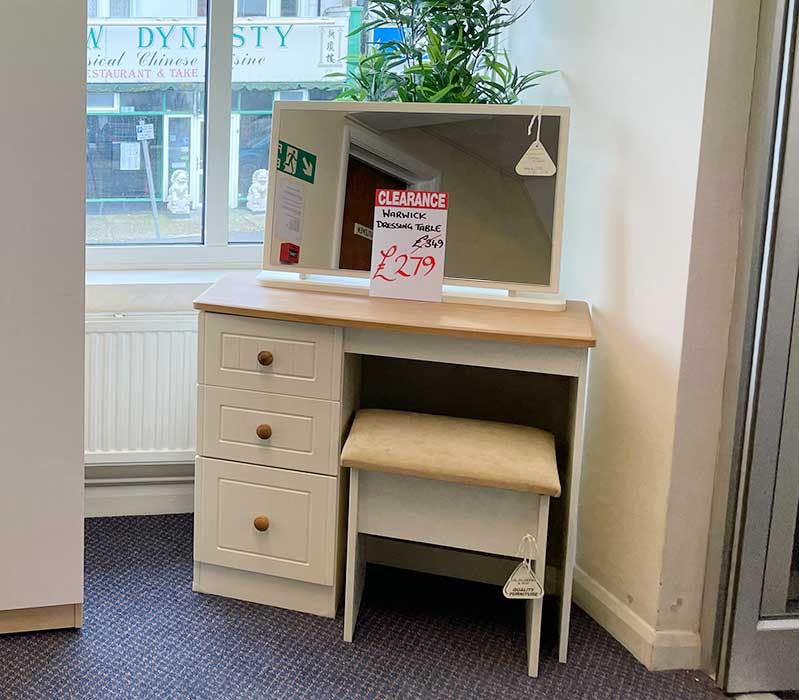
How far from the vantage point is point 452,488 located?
2.05 metres

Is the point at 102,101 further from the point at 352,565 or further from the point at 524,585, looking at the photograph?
the point at 524,585

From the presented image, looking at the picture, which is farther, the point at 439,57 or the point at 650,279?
the point at 439,57

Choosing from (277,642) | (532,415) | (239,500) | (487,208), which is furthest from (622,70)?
(277,642)

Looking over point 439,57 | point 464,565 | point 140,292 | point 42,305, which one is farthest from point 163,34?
point 464,565

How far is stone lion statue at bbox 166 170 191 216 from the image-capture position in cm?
281

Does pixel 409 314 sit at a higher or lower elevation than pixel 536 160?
lower

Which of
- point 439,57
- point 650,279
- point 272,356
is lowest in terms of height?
point 272,356

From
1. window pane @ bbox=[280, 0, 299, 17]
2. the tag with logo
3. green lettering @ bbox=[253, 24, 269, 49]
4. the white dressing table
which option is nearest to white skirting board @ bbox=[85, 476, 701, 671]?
the white dressing table

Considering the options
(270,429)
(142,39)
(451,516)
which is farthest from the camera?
(142,39)

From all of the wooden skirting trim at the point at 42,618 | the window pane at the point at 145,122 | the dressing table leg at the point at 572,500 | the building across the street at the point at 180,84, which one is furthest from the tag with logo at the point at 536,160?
the wooden skirting trim at the point at 42,618

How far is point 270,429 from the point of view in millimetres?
2178

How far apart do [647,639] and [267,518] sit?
90 cm

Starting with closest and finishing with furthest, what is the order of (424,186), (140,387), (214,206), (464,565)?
1. (424,186)
2. (464,565)
3. (140,387)
4. (214,206)

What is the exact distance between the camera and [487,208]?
7.46ft
